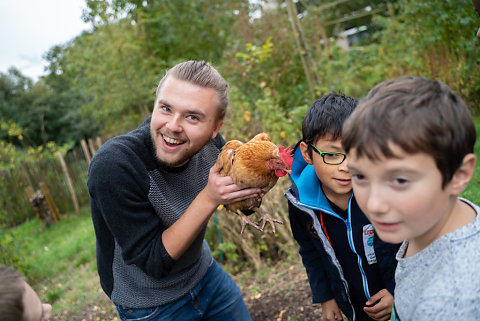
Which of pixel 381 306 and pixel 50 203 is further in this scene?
pixel 50 203

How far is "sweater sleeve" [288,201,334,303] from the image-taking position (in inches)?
84.7

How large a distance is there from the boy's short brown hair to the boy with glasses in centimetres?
83

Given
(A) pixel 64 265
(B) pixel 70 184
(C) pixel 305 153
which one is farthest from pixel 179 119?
(B) pixel 70 184

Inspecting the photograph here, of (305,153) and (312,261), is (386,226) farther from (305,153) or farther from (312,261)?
(312,261)

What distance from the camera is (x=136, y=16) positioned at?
1355 cm

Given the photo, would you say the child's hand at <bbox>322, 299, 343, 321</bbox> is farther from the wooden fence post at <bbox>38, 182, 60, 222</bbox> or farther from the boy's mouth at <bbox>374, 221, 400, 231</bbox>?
the wooden fence post at <bbox>38, 182, 60, 222</bbox>

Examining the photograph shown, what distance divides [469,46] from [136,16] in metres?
11.4

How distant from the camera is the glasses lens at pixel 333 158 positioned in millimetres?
1846

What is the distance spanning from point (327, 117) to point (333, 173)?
0.99 ft

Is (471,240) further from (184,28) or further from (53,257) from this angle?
(184,28)

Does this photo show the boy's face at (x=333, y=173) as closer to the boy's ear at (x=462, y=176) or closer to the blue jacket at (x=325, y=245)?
the blue jacket at (x=325, y=245)

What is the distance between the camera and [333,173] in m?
1.85

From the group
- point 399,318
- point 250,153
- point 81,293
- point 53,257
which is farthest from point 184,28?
point 399,318

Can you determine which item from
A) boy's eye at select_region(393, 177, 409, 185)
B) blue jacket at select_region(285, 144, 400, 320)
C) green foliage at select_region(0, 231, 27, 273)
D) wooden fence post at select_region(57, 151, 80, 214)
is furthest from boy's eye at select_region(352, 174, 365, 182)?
wooden fence post at select_region(57, 151, 80, 214)
